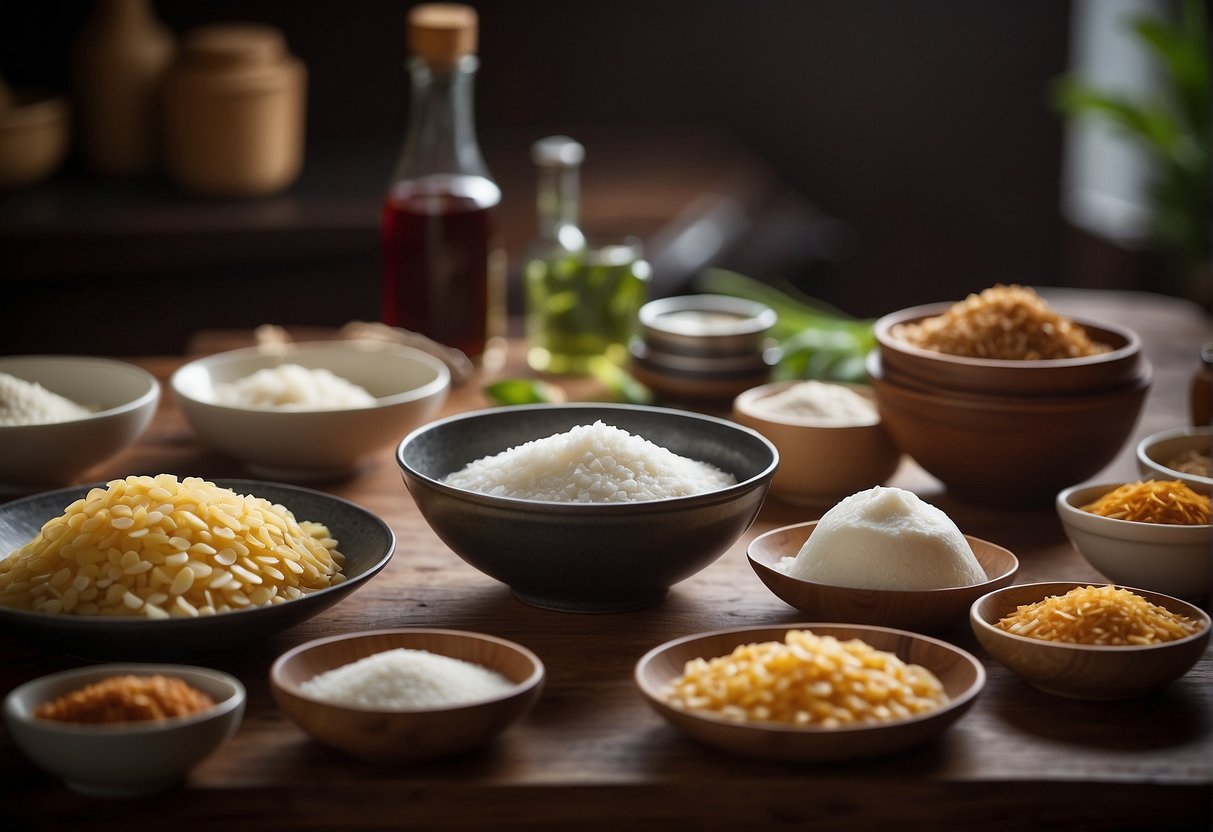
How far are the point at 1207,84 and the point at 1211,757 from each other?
372 centimetres

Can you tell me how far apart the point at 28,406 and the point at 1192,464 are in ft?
4.61

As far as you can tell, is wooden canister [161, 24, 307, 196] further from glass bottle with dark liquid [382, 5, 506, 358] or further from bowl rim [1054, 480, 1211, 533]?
bowl rim [1054, 480, 1211, 533]

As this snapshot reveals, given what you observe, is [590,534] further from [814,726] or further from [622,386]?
[622,386]

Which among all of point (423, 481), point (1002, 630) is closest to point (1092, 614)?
point (1002, 630)

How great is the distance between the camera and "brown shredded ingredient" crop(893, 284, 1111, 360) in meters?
1.68

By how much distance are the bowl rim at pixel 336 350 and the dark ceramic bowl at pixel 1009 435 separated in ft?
2.01

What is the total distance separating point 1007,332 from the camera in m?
1.69

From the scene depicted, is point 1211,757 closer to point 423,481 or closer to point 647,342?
point 423,481

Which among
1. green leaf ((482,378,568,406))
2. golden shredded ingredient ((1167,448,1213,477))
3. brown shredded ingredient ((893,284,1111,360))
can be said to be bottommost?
green leaf ((482,378,568,406))

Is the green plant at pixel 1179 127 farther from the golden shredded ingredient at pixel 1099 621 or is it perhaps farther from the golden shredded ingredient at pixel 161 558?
the golden shredded ingredient at pixel 161 558

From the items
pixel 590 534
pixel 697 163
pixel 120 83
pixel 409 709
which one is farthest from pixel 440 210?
pixel 697 163

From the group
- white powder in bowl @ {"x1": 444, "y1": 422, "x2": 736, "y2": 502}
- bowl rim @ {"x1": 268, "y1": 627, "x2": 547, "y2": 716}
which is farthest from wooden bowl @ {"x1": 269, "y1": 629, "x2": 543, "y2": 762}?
white powder in bowl @ {"x1": 444, "y1": 422, "x2": 736, "y2": 502}

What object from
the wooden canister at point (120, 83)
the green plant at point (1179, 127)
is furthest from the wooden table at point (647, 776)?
the green plant at point (1179, 127)

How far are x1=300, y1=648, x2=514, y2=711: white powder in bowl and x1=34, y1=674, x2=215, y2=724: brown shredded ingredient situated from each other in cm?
10
